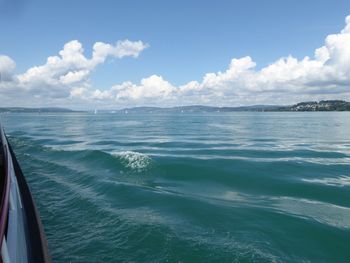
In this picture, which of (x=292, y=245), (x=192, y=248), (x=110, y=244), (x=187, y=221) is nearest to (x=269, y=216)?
(x=292, y=245)

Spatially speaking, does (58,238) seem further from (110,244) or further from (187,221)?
(187,221)

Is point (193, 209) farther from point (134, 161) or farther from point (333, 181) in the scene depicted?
point (134, 161)

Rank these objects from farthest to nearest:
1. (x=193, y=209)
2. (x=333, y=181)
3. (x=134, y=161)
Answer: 1. (x=134, y=161)
2. (x=333, y=181)
3. (x=193, y=209)

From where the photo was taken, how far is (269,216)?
1145 cm

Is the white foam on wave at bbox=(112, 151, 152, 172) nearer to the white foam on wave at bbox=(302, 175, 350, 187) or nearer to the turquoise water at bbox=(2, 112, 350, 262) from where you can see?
the turquoise water at bbox=(2, 112, 350, 262)

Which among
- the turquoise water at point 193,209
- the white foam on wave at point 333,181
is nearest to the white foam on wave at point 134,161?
the turquoise water at point 193,209

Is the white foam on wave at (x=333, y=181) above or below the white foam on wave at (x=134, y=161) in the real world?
below

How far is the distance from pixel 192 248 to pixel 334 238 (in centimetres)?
455

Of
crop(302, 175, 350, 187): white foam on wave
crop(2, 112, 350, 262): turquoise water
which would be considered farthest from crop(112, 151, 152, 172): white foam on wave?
crop(302, 175, 350, 187): white foam on wave

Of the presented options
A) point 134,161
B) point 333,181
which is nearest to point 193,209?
point 333,181

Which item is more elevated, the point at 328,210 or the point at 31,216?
the point at 31,216

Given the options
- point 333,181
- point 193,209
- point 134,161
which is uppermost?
point 134,161

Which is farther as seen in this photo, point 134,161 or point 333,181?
point 134,161

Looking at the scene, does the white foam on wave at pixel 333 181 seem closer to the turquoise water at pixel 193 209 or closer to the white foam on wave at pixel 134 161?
the turquoise water at pixel 193 209
